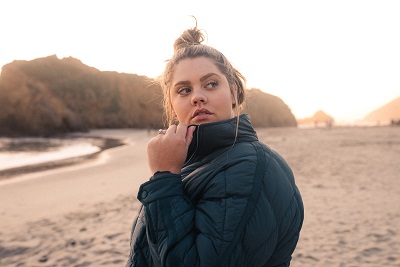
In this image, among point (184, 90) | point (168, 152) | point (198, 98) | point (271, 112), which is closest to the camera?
point (168, 152)

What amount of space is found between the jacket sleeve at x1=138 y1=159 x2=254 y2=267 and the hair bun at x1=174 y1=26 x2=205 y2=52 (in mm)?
870

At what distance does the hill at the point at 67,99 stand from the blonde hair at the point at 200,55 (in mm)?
49632

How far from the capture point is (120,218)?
239 inches

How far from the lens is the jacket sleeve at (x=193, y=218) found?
1076 millimetres

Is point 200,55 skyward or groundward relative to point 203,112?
skyward

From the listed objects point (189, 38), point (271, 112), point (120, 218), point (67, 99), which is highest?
point (67, 99)

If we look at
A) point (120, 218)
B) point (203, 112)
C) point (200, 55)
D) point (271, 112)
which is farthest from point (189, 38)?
point (271, 112)

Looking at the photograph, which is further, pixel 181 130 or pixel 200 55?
pixel 200 55

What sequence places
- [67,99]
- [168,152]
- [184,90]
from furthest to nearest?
1. [67,99]
2. [184,90]
3. [168,152]

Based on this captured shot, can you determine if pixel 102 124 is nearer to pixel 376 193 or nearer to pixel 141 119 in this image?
pixel 141 119

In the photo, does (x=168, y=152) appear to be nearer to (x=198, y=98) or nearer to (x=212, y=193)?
(x=212, y=193)

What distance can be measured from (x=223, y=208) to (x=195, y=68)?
0.73m

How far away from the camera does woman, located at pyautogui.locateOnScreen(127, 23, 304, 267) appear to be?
3.59 ft

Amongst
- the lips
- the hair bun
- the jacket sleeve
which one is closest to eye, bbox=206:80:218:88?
the lips
